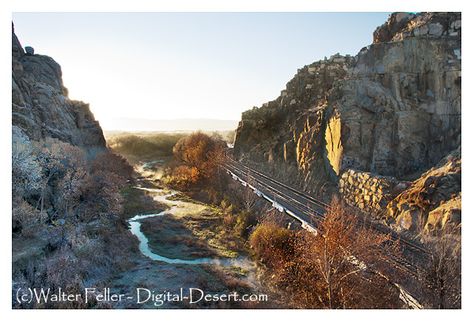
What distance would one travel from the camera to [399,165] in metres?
26.1

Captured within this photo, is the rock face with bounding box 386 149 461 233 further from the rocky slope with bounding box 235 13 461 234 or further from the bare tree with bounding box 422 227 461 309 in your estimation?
the bare tree with bounding box 422 227 461 309

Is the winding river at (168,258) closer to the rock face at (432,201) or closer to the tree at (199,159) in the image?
the tree at (199,159)

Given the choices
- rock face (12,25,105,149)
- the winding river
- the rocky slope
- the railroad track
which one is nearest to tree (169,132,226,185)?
the railroad track

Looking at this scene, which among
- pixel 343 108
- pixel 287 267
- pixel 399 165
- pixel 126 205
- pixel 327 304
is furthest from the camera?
pixel 126 205

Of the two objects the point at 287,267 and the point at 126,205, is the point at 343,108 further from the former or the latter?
the point at 126,205

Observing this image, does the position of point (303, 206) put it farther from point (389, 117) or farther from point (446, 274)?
point (446, 274)

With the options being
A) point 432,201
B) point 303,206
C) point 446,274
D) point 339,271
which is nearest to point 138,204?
point 303,206

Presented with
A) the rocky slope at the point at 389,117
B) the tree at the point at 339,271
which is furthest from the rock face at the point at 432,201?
the tree at the point at 339,271

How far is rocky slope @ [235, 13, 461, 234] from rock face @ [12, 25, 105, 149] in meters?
27.6

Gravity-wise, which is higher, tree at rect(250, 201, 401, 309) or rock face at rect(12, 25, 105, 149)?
rock face at rect(12, 25, 105, 149)

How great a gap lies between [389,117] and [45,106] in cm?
3779

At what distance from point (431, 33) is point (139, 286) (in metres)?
24.4

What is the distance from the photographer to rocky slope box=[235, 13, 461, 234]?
74.6 feet
